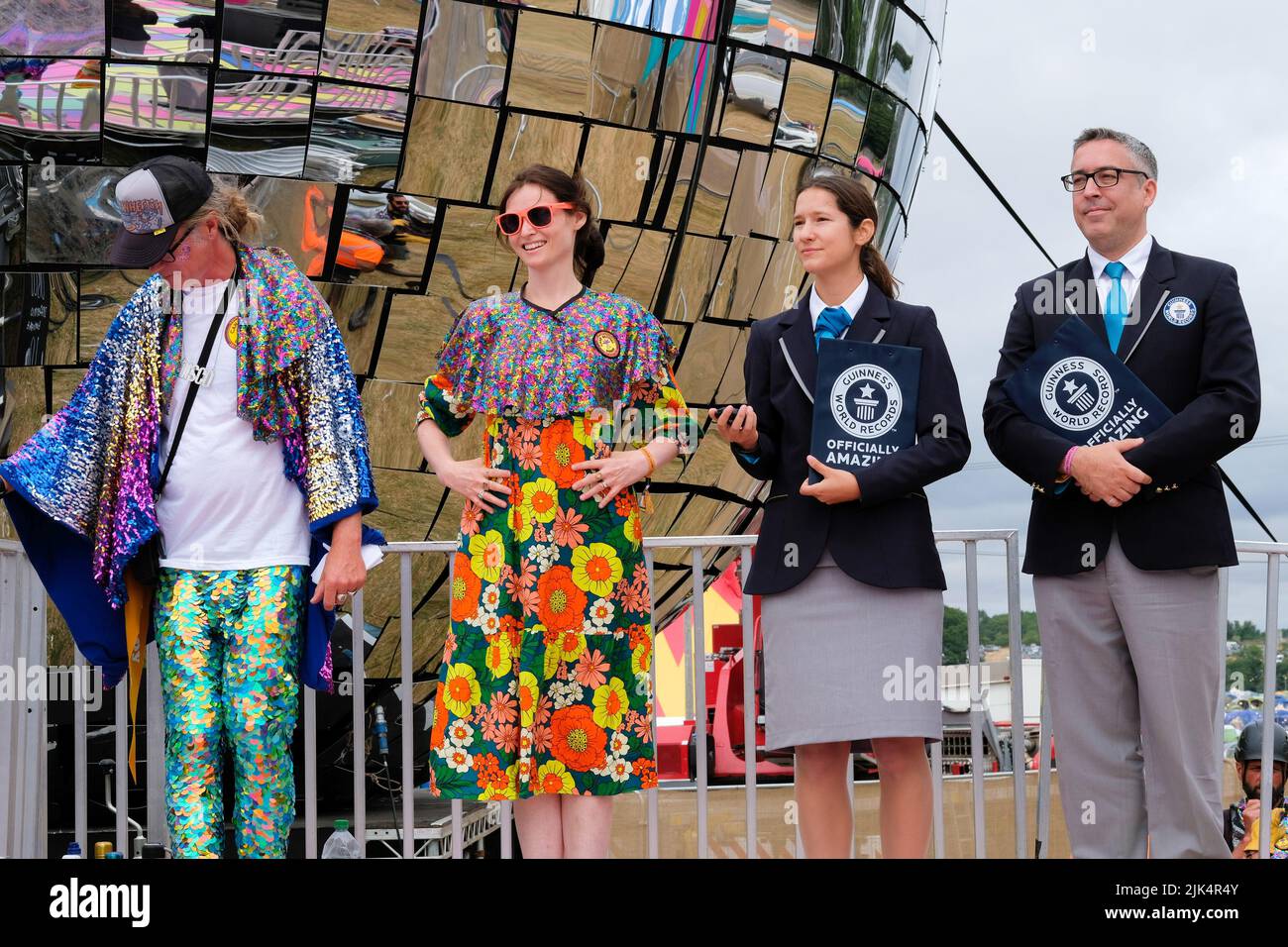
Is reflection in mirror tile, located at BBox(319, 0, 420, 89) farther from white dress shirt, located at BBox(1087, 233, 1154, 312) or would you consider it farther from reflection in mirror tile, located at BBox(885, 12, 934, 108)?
white dress shirt, located at BBox(1087, 233, 1154, 312)

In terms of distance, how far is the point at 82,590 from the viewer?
10.3 feet

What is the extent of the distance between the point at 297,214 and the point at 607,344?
1476 mm

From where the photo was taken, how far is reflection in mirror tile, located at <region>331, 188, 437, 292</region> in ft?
14.2

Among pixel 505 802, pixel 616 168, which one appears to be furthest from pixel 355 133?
pixel 505 802

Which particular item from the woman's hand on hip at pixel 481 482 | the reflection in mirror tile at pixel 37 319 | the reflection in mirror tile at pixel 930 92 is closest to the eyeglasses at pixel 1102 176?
the woman's hand on hip at pixel 481 482

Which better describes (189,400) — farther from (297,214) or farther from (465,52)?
(465,52)

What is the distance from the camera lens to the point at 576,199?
3.33m

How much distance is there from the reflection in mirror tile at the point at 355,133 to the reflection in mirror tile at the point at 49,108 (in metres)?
0.61

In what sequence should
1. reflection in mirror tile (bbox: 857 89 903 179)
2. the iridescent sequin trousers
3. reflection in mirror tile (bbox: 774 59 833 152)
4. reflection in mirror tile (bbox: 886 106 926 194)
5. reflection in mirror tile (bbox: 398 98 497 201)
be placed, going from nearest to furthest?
the iridescent sequin trousers < reflection in mirror tile (bbox: 398 98 497 201) < reflection in mirror tile (bbox: 774 59 833 152) < reflection in mirror tile (bbox: 857 89 903 179) < reflection in mirror tile (bbox: 886 106 926 194)

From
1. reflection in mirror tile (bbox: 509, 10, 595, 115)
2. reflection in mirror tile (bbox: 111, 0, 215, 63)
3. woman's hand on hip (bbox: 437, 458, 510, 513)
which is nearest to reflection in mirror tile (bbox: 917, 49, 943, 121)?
reflection in mirror tile (bbox: 509, 10, 595, 115)

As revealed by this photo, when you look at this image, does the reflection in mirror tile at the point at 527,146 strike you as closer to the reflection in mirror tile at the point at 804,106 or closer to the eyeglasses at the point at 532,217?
the reflection in mirror tile at the point at 804,106

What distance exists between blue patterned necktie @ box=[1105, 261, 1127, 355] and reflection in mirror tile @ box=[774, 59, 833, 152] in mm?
1811

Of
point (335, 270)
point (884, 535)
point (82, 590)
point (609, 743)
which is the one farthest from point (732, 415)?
point (335, 270)

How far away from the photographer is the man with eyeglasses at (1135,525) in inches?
123
